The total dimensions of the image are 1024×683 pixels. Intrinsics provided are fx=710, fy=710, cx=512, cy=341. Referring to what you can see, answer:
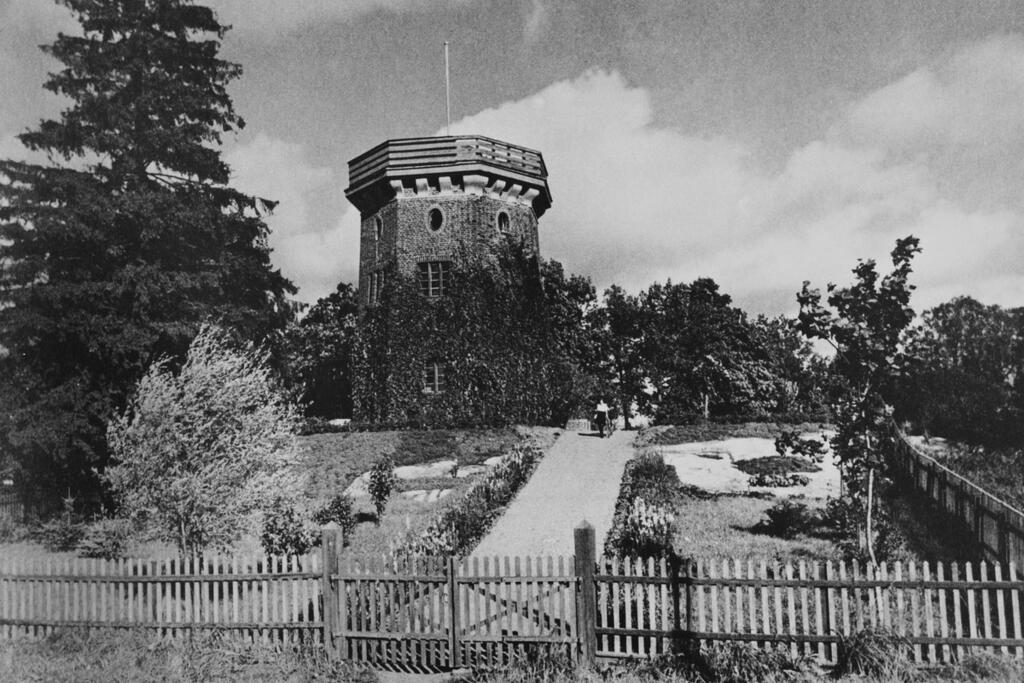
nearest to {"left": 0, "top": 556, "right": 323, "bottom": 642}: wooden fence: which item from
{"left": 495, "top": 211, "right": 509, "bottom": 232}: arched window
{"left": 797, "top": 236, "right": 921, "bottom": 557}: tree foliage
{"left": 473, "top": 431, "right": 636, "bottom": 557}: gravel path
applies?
{"left": 473, "top": 431, "right": 636, "bottom": 557}: gravel path

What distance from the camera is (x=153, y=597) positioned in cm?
940

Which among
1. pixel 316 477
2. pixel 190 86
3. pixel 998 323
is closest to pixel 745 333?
pixel 998 323

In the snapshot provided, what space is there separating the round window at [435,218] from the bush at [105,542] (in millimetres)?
17746

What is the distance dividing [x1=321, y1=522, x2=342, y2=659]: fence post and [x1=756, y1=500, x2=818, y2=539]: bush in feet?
29.9

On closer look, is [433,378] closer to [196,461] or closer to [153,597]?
[196,461]

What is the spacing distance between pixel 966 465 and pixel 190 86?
86.5 feet

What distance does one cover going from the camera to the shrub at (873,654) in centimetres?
762

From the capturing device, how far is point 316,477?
22359 mm

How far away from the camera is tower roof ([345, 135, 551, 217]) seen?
30547mm

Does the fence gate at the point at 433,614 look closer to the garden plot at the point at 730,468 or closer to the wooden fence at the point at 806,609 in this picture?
the wooden fence at the point at 806,609

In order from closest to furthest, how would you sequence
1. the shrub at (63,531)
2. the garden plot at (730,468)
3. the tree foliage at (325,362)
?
1. the shrub at (63,531)
2. the garden plot at (730,468)
3. the tree foliage at (325,362)

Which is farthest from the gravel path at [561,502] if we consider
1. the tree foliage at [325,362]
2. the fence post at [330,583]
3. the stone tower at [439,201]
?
the tree foliage at [325,362]

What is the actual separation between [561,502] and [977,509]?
863 cm

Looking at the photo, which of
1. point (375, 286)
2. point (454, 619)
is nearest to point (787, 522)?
point (454, 619)
